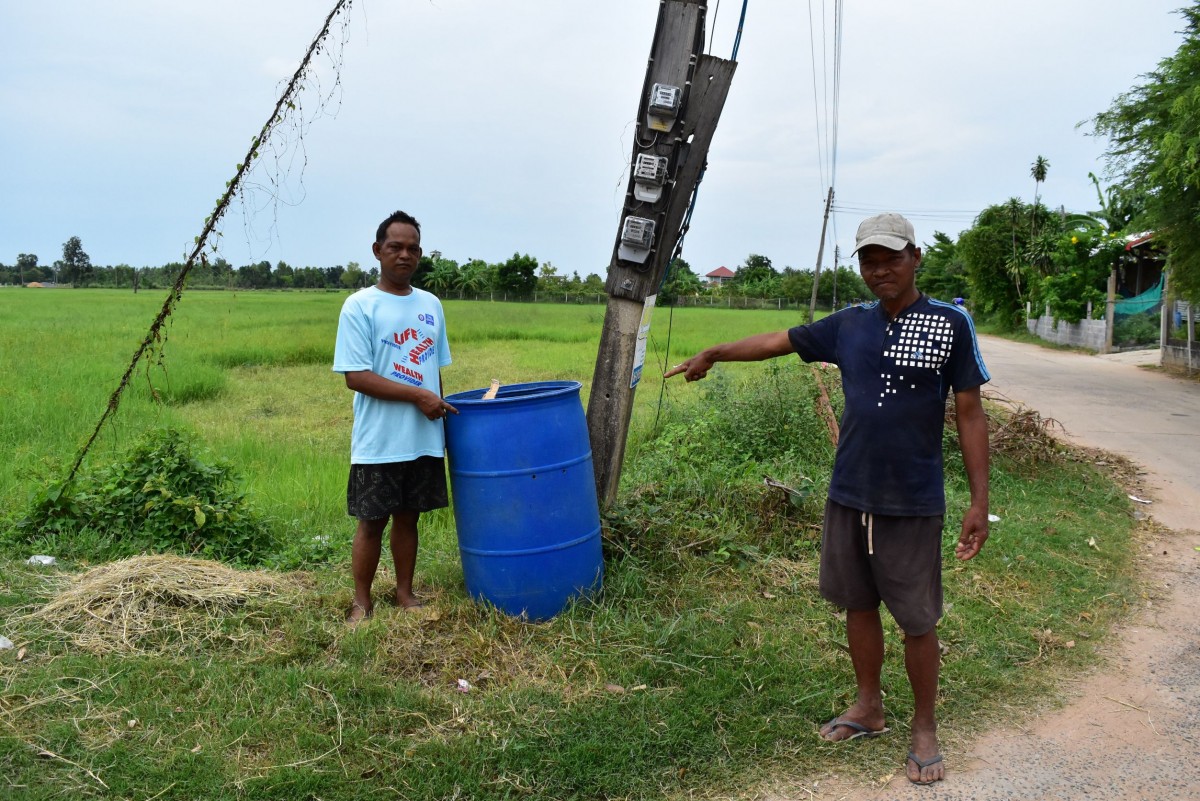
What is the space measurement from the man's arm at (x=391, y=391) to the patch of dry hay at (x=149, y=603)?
43.0 inches

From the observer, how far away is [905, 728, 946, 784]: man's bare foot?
9.01 feet

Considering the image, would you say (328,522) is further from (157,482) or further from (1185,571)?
(1185,571)

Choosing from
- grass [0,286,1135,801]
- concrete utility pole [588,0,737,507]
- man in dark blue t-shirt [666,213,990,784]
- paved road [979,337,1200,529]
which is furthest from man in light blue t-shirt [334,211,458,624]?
paved road [979,337,1200,529]

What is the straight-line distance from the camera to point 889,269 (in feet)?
8.77

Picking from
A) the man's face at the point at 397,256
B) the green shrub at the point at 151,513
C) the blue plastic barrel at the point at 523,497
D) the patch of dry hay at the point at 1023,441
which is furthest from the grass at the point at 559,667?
the man's face at the point at 397,256

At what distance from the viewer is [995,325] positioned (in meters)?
36.6

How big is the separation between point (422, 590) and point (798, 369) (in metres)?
6.89

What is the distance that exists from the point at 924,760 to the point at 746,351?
1.42 meters

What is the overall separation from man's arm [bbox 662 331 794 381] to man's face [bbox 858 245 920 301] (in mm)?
366

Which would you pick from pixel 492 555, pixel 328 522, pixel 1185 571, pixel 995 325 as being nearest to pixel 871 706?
pixel 492 555

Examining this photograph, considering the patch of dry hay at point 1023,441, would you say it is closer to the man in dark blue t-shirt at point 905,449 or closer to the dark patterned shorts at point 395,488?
the man in dark blue t-shirt at point 905,449

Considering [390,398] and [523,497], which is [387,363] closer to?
[390,398]

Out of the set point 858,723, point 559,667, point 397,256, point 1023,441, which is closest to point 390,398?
point 397,256

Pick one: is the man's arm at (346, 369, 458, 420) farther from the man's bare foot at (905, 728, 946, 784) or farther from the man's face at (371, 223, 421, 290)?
the man's bare foot at (905, 728, 946, 784)
